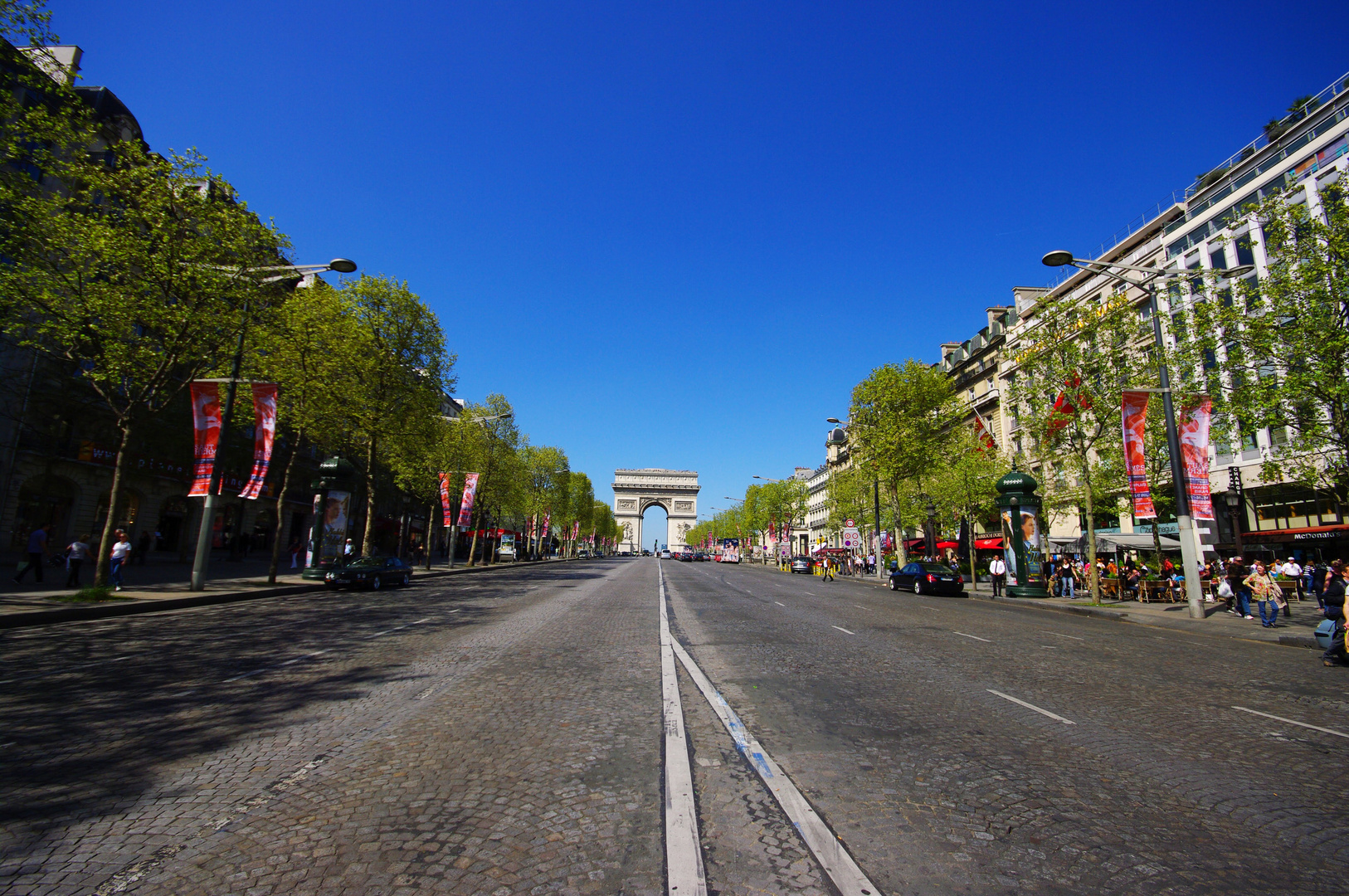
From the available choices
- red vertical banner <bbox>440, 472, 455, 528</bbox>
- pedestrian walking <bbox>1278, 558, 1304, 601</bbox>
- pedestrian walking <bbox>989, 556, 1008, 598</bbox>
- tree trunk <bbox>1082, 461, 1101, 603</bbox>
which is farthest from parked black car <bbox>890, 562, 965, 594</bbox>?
red vertical banner <bbox>440, 472, 455, 528</bbox>

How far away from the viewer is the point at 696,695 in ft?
23.4

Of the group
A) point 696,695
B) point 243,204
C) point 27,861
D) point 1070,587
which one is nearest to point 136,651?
point 27,861

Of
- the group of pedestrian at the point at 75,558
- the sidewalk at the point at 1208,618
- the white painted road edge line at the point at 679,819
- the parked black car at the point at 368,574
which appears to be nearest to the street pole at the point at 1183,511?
the sidewalk at the point at 1208,618

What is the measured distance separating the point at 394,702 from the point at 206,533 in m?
16.0

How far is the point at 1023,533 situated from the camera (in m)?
29.5

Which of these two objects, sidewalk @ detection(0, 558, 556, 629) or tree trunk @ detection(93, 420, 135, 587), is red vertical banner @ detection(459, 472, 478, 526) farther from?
tree trunk @ detection(93, 420, 135, 587)

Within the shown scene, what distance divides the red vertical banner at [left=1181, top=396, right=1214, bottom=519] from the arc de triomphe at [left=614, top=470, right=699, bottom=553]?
5065 inches

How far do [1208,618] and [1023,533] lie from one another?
9.72 meters

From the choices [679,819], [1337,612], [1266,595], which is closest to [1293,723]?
[679,819]

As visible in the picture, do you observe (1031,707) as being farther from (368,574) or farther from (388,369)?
(388,369)

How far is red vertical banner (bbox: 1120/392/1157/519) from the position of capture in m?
20.5

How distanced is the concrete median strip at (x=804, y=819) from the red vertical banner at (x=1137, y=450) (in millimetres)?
20219

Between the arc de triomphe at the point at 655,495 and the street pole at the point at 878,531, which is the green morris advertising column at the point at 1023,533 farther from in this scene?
the arc de triomphe at the point at 655,495

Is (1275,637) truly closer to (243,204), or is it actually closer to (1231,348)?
(1231,348)
